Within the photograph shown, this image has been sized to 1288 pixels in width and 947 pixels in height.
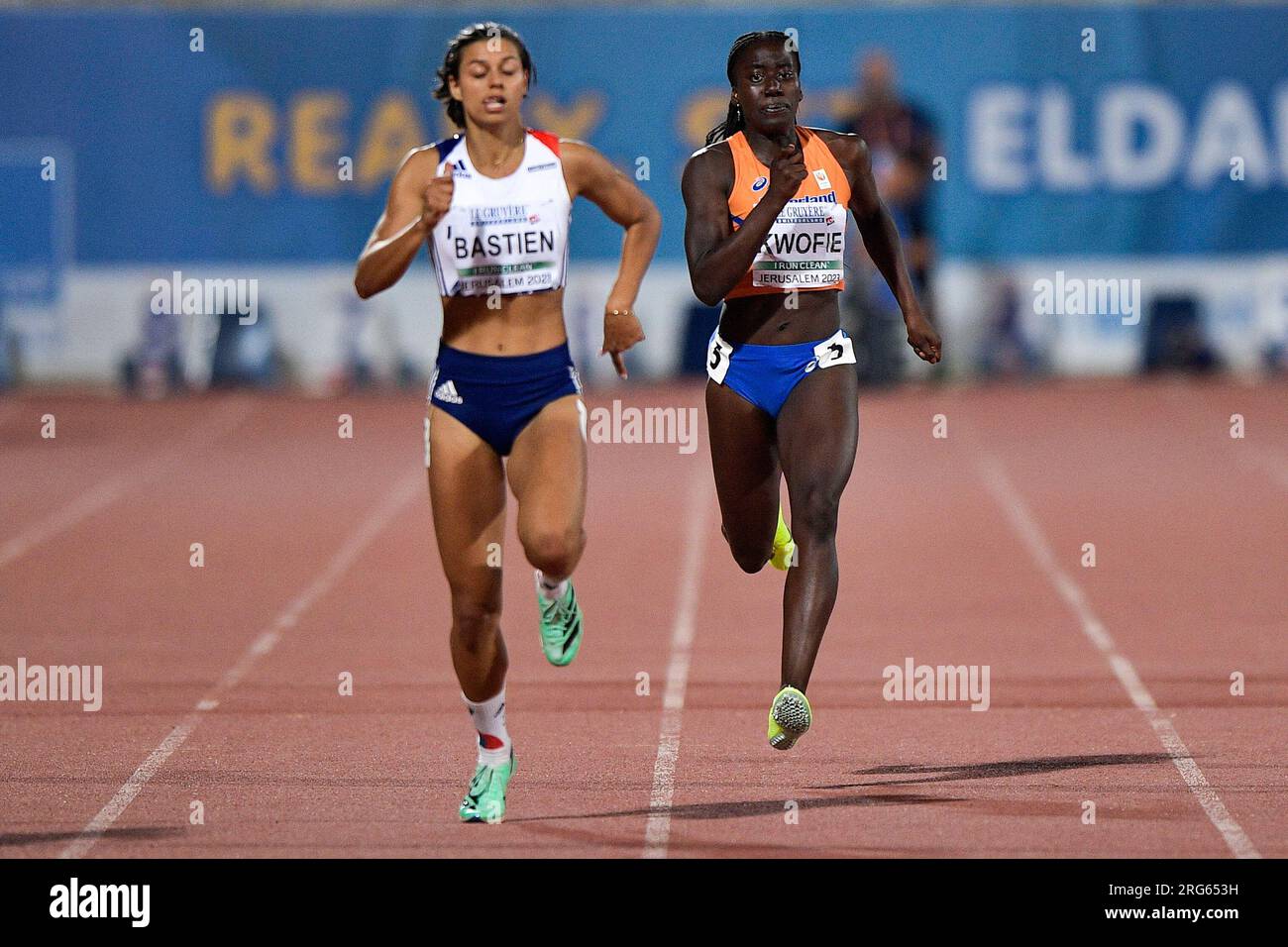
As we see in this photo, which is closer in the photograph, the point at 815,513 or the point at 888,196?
the point at 815,513

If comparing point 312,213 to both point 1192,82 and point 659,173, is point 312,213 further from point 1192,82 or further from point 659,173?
point 1192,82

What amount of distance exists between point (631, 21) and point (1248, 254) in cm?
698

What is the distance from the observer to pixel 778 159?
7.16 m

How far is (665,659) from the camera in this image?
35.0 feet

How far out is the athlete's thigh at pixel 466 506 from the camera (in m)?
6.71

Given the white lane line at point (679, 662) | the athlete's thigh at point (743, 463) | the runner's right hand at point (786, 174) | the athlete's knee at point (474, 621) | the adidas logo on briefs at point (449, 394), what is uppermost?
the runner's right hand at point (786, 174)

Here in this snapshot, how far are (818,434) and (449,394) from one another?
130cm

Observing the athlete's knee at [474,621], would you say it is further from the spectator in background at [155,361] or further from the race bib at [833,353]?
the spectator in background at [155,361]

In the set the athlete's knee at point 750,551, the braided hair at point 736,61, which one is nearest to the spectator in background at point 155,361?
the athlete's knee at point 750,551

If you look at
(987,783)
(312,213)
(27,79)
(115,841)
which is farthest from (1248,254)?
(115,841)

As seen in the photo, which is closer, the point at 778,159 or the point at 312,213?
the point at 778,159

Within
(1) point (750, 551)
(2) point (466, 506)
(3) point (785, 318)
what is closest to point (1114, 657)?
(1) point (750, 551)

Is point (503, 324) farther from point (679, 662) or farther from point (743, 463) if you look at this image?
point (679, 662)

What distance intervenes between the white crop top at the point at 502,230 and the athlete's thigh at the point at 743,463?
1127 millimetres
